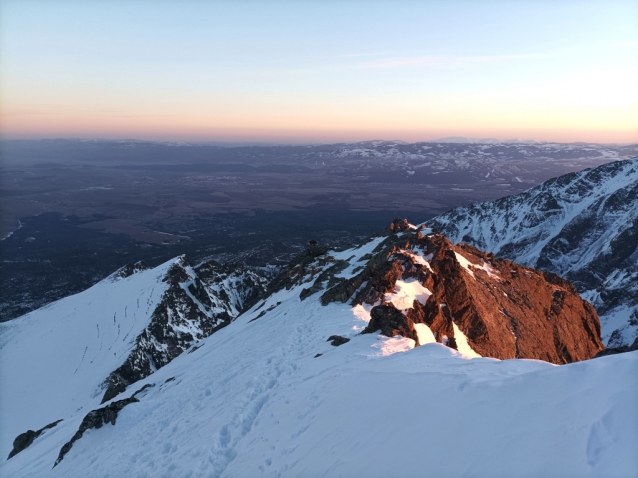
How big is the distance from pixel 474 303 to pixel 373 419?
78.2 ft

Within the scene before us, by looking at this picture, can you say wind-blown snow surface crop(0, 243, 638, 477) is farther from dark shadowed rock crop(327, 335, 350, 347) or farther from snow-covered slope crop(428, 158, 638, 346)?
snow-covered slope crop(428, 158, 638, 346)

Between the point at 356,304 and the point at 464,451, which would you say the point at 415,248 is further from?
the point at 464,451

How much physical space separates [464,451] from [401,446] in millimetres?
1615

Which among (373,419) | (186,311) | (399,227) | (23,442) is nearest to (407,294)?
(373,419)

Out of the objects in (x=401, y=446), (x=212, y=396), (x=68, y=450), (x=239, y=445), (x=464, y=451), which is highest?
(x=464, y=451)

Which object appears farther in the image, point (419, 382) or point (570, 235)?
point (570, 235)

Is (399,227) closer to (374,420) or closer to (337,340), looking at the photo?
(337,340)

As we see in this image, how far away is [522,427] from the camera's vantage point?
8297mm

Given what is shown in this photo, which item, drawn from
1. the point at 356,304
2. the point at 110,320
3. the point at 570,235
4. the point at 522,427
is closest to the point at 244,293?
the point at 110,320

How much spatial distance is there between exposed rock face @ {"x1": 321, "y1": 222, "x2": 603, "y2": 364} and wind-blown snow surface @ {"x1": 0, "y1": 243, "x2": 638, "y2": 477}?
611 centimetres

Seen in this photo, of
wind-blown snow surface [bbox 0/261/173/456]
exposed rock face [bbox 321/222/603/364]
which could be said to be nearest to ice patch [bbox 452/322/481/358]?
exposed rock face [bbox 321/222/603/364]

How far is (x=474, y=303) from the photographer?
31.6 metres

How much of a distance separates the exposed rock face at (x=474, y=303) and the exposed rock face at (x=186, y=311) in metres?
31.1

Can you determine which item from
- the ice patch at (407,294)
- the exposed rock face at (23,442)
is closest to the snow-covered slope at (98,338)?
the exposed rock face at (23,442)
